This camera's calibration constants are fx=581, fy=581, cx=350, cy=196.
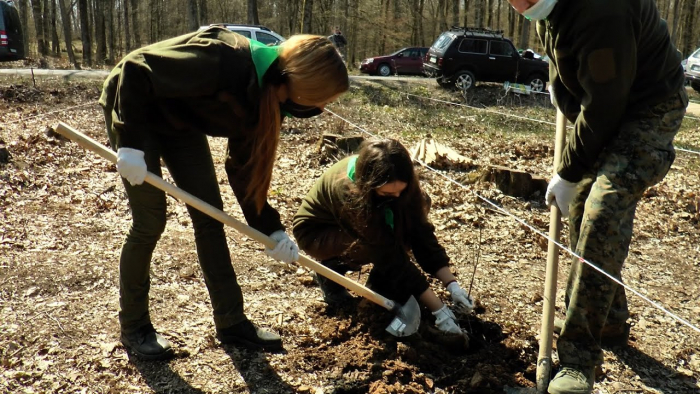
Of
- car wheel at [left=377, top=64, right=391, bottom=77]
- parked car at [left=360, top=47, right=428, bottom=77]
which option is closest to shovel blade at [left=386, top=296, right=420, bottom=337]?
parked car at [left=360, top=47, right=428, bottom=77]

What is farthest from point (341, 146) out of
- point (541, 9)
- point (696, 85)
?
point (696, 85)

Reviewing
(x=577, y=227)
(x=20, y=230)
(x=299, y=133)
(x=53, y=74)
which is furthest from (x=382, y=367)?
(x=53, y=74)

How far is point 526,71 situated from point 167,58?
14.2m

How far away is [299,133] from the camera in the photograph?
27.0 ft

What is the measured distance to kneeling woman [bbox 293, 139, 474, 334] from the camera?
3.05 m

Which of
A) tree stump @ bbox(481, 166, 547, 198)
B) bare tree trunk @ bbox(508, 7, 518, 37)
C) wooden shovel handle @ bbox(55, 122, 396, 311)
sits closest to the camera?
wooden shovel handle @ bbox(55, 122, 396, 311)

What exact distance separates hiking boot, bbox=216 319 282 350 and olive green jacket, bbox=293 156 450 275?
0.64 metres

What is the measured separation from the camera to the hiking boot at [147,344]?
2.99m

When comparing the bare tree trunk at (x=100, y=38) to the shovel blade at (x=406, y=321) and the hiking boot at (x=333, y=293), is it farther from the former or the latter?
the shovel blade at (x=406, y=321)

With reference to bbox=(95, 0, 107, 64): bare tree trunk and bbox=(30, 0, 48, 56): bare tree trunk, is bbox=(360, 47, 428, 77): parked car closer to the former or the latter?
bbox=(95, 0, 107, 64): bare tree trunk

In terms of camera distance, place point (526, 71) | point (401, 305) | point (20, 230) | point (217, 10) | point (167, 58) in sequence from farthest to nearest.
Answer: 1. point (217, 10)
2. point (526, 71)
3. point (20, 230)
4. point (401, 305)
5. point (167, 58)

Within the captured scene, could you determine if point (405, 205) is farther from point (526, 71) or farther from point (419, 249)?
point (526, 71)

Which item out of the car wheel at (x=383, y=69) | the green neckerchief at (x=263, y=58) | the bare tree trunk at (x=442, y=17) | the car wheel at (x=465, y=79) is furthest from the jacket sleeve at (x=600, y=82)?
the bare tree trunk at (x=442, y=17)

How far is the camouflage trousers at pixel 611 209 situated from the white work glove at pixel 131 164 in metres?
2.03
